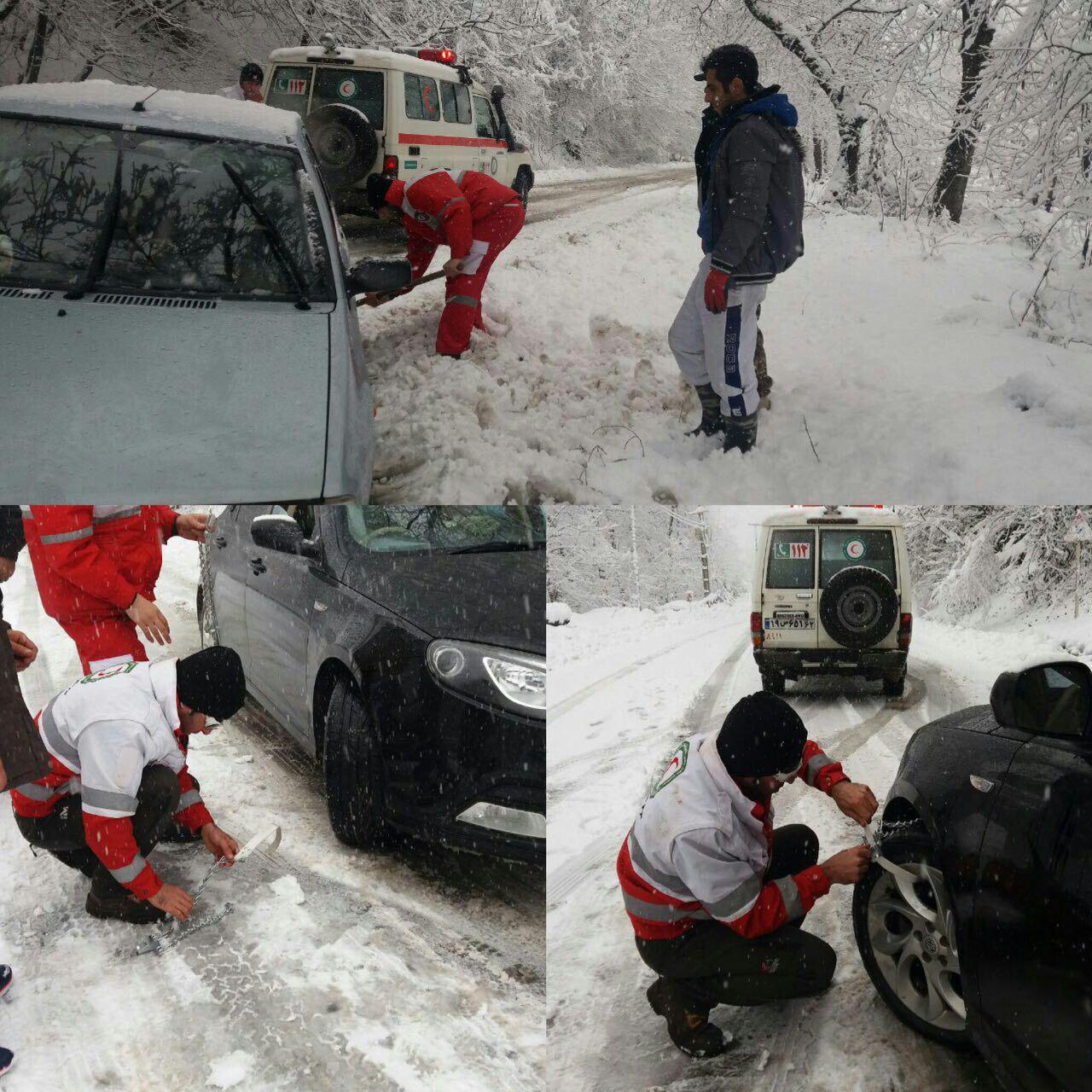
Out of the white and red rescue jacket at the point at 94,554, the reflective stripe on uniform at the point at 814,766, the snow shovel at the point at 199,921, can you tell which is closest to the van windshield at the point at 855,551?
the reflective stripe on uniform at the point at 814,766

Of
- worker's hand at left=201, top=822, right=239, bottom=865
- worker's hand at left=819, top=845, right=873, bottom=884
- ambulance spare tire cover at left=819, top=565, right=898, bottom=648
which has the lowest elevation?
worker's hand at left=201, top=822, right=239, bottom=865

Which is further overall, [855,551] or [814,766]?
[855,551]

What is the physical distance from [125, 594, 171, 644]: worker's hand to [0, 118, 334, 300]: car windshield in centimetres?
91

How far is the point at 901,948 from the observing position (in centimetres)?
201

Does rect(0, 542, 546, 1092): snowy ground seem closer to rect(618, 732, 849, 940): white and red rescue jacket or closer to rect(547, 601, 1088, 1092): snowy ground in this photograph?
rect(547, 601, 1088, 1092): snowy ground

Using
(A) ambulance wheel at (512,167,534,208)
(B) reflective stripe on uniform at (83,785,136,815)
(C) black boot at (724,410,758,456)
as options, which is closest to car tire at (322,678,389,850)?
(B) reflective stripe on uniform at (83,785,136,815)

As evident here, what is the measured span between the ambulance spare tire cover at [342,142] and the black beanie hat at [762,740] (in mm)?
2256

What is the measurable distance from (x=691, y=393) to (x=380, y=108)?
1494mm

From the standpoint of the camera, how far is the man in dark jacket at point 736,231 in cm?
282

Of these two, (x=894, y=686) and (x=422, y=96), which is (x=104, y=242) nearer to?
(x=422, y=96)

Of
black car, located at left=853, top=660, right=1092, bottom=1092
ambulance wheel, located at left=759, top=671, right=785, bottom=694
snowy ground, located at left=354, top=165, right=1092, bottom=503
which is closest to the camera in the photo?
black car, located at left=853, top=660, right=1092, bottom=1092

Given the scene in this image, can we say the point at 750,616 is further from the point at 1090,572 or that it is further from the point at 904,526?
the point at 1090,572

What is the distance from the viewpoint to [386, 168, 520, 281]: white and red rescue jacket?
298 cm

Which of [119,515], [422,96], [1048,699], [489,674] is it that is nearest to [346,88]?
[422,96]
